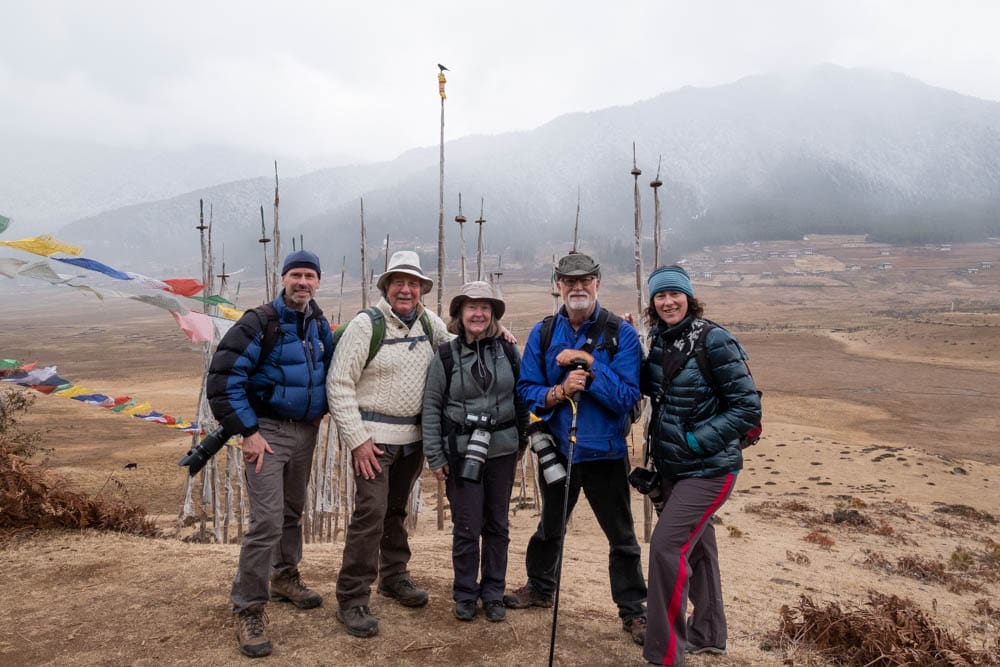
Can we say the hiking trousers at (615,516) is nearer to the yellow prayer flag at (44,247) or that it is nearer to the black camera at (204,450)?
the black camera at (204,450)

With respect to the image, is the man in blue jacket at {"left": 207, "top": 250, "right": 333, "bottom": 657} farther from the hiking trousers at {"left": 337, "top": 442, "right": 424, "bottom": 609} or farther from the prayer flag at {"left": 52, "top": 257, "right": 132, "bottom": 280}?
the prayer flag at {"left": 52, "top": 257, "right": 132, "bottom": 280}

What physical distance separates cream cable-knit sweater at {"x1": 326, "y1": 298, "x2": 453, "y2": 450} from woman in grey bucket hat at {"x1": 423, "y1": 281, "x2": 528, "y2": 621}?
11 centimetres

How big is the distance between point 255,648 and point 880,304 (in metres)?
72.5

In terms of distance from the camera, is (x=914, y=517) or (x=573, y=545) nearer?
(x=573, y=545)

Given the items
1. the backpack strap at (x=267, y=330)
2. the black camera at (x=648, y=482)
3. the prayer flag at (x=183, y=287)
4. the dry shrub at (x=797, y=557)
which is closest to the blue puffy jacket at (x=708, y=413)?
the black camera at (x=648, y=482)

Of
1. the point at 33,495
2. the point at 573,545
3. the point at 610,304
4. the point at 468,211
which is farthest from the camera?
the point at 468,211

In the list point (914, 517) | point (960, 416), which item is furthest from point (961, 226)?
point (914, 517)

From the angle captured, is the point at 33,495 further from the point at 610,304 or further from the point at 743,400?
the point at 610,304

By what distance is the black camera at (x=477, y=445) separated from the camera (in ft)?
10.6

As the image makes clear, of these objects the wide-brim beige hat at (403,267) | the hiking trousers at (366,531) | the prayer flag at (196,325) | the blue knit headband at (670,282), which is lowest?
the hiking trousers at (366,531)

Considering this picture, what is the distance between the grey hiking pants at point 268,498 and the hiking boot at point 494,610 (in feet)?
4.07

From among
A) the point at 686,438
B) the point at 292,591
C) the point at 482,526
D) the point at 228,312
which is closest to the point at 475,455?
the point at 482,526

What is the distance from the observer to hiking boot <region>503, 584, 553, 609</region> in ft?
12.1

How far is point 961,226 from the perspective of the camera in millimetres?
109500
